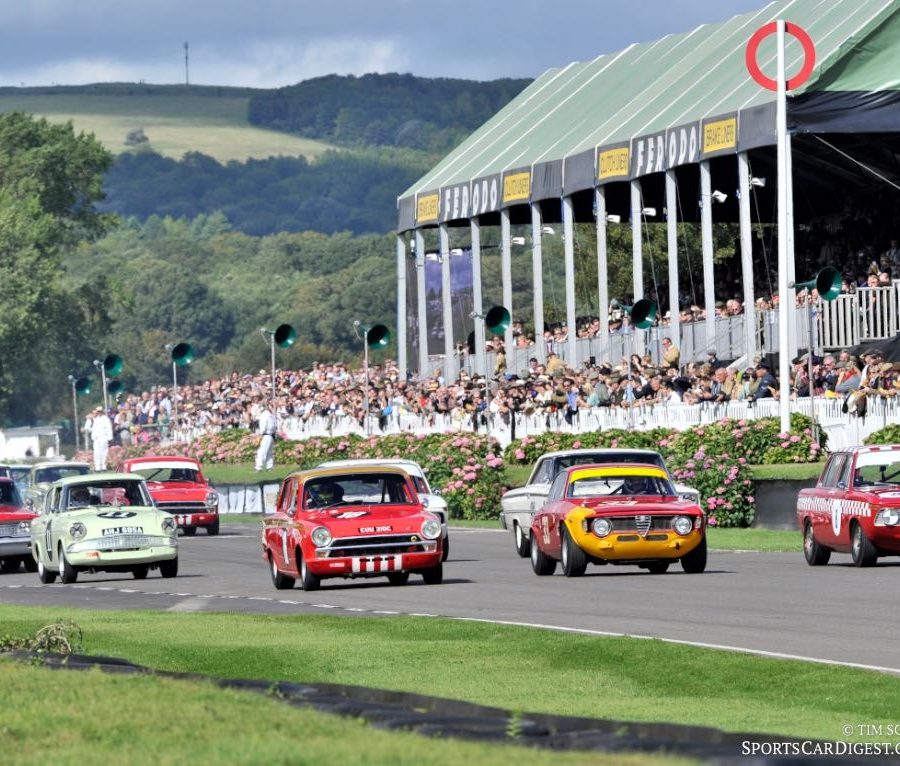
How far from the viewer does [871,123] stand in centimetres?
4797

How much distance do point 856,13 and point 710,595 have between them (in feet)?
101

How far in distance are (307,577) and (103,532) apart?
514 centimetres

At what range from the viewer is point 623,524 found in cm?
2570

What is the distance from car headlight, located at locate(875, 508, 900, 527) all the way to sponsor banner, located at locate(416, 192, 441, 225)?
44.1 m

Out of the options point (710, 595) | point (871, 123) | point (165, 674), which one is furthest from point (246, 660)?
point (871, 123)

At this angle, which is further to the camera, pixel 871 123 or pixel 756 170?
pixel 756 170

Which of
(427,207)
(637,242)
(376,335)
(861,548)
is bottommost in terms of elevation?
(861,548)

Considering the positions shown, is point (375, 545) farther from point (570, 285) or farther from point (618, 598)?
point (570, 285)

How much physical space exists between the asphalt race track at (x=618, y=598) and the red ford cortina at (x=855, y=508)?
1.07 feet

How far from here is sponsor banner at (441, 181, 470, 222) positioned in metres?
67.1

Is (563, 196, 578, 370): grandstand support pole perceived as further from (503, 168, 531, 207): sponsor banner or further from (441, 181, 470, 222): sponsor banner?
(441, 181, 470, 222): sponsor banner

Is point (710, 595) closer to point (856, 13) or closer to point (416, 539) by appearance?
point (416, 539)

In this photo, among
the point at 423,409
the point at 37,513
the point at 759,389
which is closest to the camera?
the point at 37,513

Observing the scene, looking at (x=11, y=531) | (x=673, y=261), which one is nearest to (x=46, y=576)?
(x=11, y=531)
